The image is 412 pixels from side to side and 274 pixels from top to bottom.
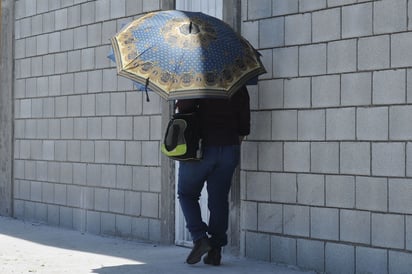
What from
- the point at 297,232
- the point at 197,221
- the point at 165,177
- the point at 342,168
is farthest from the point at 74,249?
the point at 342,168

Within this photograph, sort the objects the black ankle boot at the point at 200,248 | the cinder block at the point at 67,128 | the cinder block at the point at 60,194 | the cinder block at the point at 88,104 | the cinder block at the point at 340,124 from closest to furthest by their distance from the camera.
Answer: the cinder block at the point at 340,124
the black ankle boot at the point at 200,248
the cinder block at the point at 88,104
the cinder block at the point at 67,128
the cinder block at the point at 60,194

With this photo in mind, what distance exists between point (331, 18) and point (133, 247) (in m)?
3.25

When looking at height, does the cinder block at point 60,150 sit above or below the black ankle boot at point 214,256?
above

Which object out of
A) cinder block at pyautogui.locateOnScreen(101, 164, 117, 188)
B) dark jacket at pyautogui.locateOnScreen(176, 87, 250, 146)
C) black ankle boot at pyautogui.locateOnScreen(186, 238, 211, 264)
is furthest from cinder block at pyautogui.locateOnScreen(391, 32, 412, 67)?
cinder block at pyautogui.locateOnScreen(101, 164, 117, 188)

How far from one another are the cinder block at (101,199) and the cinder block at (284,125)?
299cm

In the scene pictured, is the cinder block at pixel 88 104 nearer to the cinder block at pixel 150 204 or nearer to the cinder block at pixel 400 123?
the cinder block at pixel 150 204

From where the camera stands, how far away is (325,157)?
709 cm

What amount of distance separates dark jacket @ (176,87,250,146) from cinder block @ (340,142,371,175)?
0.89 m

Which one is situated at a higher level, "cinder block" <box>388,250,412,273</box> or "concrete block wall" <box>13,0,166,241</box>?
"concrete block wall" <box>13,0,166,241</box>

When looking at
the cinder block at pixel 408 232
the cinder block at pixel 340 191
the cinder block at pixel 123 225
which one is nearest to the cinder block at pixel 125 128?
the cinder block at pixel 123 225

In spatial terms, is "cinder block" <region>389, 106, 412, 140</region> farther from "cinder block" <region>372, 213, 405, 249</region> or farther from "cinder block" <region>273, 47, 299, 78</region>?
"cinder block" <region>273, 47, 299, 78</region>

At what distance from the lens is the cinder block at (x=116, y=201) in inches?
383

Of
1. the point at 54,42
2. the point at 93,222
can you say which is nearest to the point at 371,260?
the point at 93,222

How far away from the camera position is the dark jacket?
24.0 feet
